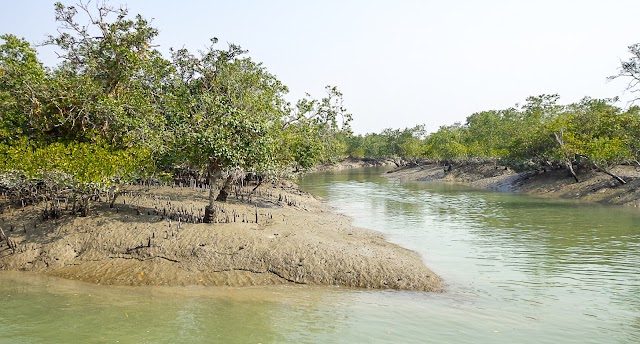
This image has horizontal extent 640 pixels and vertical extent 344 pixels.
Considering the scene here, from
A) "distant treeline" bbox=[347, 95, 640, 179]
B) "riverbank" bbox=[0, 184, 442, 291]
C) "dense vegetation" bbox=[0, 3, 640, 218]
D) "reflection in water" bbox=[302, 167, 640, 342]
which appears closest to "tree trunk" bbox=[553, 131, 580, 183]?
"distant treeline" bbox=[347, 95, 640, 179]

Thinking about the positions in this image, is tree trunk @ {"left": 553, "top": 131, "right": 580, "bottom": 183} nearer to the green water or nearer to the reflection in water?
the reflection in water

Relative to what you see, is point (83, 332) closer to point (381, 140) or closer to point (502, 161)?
point (502, 161)

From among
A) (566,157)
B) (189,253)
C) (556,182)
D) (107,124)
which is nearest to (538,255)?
(189,253)

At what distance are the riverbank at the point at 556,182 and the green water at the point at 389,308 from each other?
66.9 feet

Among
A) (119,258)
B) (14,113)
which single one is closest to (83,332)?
(119,258)

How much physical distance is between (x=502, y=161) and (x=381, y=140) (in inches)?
2773

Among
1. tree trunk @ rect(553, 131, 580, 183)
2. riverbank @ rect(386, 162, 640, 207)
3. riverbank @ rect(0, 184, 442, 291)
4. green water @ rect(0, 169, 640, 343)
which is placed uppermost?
A: tree trunk @ rect(553, 131, 580, 183)

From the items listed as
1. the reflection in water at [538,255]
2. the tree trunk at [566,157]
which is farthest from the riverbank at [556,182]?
the reflection in water at [538,255]

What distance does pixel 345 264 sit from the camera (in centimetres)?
1609

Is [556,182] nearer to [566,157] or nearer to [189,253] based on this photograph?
[566,157]

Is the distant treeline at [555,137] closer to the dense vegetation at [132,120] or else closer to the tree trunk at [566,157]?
the tree trunk at [566,157]

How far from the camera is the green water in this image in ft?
36.8

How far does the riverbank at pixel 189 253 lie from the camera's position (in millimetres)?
15664

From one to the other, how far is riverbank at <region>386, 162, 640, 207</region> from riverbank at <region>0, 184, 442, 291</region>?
Answer: 27927 mm
